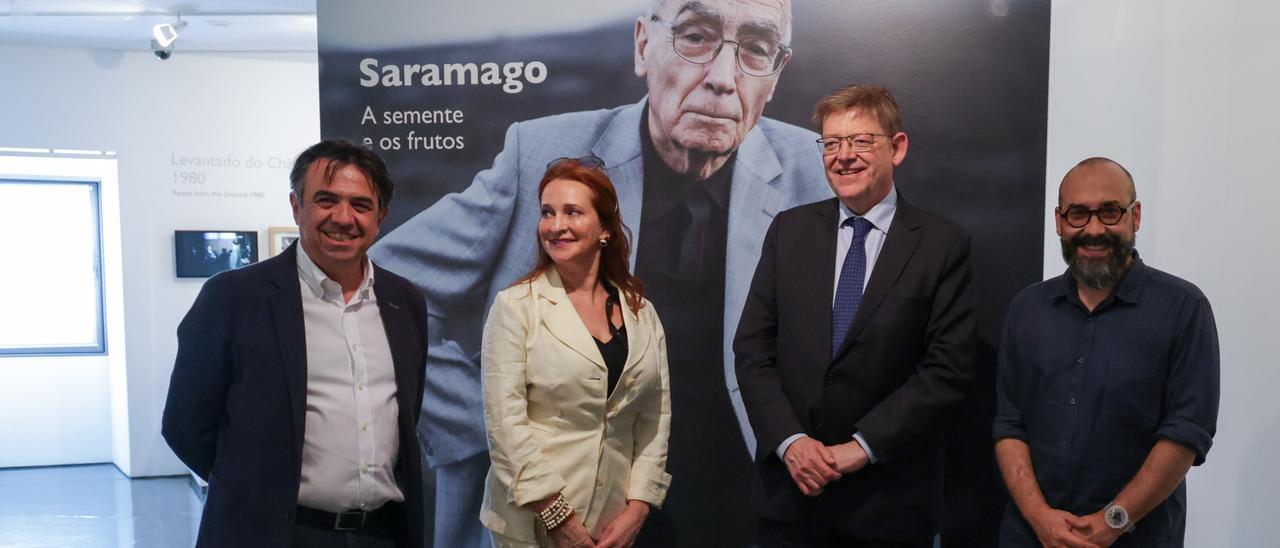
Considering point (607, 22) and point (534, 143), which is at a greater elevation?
point (607, 22)

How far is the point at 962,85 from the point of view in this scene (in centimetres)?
331

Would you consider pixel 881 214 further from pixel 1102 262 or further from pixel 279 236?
pixel 279 236

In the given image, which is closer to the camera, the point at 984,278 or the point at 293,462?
the point at 293,462

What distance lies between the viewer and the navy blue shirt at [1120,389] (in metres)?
2.34

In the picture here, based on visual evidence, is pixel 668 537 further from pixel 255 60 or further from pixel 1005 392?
pixel 255 60

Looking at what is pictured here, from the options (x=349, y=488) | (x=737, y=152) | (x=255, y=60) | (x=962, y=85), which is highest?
(x=255, y=60)

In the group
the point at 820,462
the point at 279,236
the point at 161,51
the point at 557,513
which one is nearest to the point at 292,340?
the point at 557,513

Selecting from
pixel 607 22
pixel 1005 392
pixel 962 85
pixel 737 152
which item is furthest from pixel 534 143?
pixel 1005 392

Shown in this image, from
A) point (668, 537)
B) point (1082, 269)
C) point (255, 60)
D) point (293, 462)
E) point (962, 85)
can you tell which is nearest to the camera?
point (293, 462)

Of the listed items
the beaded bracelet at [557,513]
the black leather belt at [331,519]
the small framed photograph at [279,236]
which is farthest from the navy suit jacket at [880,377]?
the small framed photograph at [279,236]

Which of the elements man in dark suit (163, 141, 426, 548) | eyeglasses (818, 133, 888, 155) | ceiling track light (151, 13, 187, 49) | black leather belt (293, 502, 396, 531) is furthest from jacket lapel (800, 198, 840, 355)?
ceiling track light (151, 13, 187, 49)

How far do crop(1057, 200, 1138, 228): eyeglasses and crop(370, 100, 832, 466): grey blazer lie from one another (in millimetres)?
1108

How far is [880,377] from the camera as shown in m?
2.57

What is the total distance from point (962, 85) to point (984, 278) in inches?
29.6
